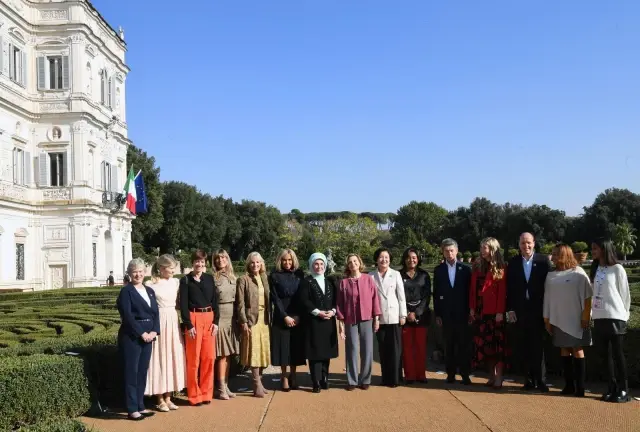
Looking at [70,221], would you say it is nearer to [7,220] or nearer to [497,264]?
[7,220]

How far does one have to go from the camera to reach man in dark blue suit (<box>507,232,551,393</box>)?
7904 mm

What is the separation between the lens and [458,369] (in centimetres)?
937

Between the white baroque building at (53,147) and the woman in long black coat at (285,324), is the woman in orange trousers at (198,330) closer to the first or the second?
the woman in long black coat at (285,324)

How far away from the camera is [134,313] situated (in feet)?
22.9

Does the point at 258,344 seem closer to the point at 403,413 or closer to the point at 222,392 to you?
the point at 222,392

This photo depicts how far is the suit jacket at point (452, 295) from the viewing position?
8531 millimetres

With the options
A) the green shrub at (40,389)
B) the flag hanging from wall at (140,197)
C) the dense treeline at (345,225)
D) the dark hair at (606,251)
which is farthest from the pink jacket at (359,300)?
the dense treeline at (345,225)

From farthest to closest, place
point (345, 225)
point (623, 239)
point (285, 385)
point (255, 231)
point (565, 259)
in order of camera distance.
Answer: point (255, 231) < point (345, 225) < point (623, 239) < point (285, 385) < point (565, 259)

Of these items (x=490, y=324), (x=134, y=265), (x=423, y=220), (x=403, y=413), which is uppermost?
(x=423, y=220)

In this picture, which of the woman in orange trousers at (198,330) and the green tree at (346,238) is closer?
the woman in orange trousers at (198,330)

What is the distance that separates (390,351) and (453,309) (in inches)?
39.6

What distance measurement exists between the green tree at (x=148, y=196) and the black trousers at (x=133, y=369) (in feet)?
142

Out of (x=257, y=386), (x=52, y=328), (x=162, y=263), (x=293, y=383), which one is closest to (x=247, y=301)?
(x=257, y=386)

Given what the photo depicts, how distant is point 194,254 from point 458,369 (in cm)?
423
